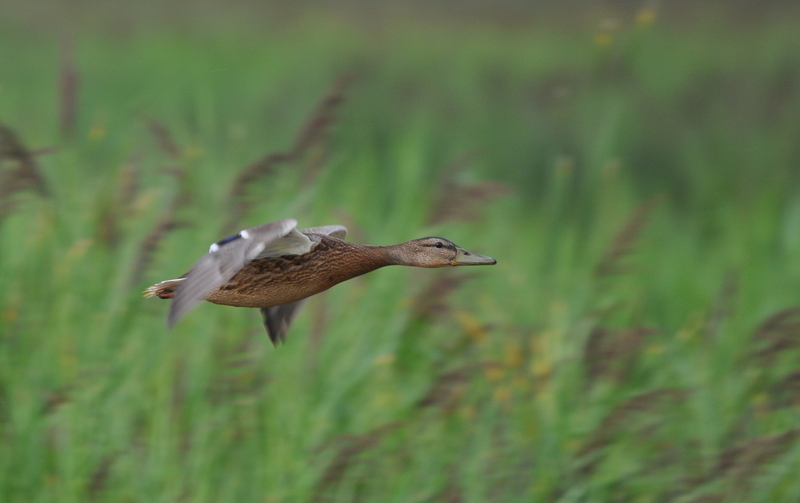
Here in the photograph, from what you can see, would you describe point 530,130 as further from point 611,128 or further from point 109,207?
point 109,207

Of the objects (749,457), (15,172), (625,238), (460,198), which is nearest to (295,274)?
(15,172)

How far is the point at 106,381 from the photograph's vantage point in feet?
15.0

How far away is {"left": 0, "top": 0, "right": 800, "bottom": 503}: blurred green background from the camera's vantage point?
455cm

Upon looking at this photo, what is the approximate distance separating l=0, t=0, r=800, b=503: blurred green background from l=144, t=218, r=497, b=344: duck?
4.75 ft

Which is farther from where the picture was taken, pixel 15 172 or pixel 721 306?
pixel 721 306

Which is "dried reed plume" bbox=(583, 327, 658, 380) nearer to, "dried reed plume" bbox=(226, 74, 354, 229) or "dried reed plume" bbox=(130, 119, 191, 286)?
"dried reed plume" bbox=(226, 74, 354, 229)

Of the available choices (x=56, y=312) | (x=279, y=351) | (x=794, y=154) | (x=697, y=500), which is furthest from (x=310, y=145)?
(x=794, y=154)

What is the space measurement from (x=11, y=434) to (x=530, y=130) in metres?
5.31

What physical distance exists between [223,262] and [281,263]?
1.09 feet

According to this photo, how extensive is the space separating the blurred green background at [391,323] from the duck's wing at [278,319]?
2.74 feet

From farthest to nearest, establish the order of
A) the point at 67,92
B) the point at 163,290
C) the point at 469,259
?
the point at 67,92
the point at 163,290
the point at 469,259

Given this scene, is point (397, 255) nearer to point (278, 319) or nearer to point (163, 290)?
point (163, 290)

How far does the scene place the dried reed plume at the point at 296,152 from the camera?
14.3ft

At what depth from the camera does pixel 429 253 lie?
277 cm
